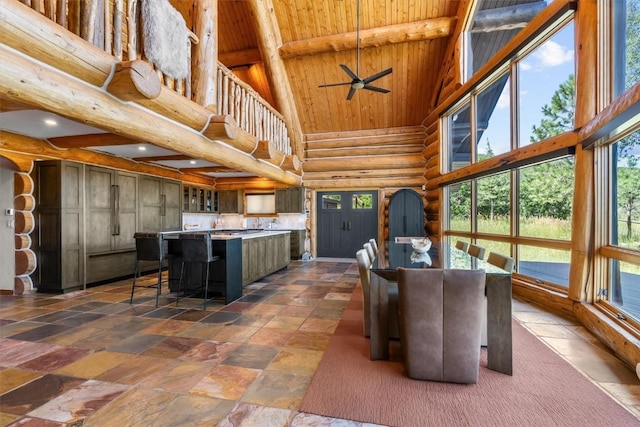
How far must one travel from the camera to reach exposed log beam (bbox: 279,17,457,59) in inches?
239

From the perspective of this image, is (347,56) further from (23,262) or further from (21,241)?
(23,262)

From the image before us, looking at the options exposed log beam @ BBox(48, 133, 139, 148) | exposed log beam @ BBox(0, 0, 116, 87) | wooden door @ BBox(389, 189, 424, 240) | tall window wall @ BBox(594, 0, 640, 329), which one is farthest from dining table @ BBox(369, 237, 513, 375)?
wooden door @ BBox(389, 189, 424, 240)

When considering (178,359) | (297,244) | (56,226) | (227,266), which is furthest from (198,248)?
(297,244)

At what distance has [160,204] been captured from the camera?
683 centimetres

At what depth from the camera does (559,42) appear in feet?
12.7

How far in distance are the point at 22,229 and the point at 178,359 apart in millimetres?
4301

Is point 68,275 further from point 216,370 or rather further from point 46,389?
point 216,370

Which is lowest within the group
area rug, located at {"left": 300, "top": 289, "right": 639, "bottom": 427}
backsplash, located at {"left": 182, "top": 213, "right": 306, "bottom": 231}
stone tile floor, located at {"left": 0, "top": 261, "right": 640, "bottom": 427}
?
stone tile floor, located at {"left": 0, "top": 261, "right": 640, "bottom": 427}

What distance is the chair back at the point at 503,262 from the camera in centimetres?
256

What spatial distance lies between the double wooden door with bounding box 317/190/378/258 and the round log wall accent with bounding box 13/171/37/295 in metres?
6.18

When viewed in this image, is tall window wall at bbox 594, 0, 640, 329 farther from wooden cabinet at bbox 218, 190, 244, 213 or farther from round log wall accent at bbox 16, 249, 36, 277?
wooden cabinet at bbox 218, 190, 244, 213

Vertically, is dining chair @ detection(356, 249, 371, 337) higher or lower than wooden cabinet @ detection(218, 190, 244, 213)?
lower

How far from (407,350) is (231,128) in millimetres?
3653

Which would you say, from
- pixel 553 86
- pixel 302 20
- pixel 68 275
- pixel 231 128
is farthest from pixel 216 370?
pixel 302 20
